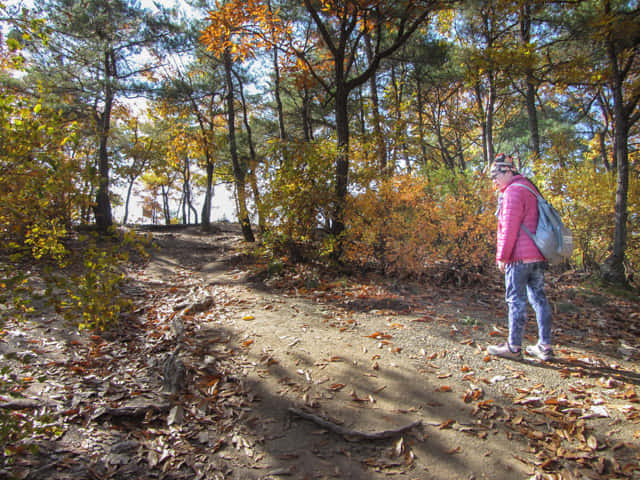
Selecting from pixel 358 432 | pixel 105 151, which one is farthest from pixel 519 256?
pixel 105 151

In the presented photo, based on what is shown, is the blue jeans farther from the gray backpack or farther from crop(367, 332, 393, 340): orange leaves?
crop(367, 332, 393, 340): orange leaves

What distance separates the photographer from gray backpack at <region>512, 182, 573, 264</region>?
115 inches

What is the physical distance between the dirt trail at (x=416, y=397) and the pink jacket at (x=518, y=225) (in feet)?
3.66

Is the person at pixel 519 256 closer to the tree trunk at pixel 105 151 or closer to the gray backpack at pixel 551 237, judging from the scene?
the gray backpack at pixel 551 237

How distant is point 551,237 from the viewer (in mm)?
2922

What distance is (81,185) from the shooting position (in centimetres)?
376

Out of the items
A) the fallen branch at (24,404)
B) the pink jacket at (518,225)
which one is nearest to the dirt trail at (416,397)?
the pink jacket at (518,225)

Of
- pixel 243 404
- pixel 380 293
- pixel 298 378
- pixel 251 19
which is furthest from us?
pixel 251 19

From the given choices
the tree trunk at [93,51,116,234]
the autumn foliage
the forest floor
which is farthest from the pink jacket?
the tree trunk at [93,51,116,234]

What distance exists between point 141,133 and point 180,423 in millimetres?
23300

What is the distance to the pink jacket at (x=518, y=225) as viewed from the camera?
3.01m

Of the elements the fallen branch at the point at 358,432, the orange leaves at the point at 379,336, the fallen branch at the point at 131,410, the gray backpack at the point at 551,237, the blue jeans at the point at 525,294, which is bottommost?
the fallen branch at the point at 358,432

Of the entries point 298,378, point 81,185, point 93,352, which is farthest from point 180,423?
point 81,185

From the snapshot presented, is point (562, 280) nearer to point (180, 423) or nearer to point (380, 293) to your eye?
point (380, 293)
